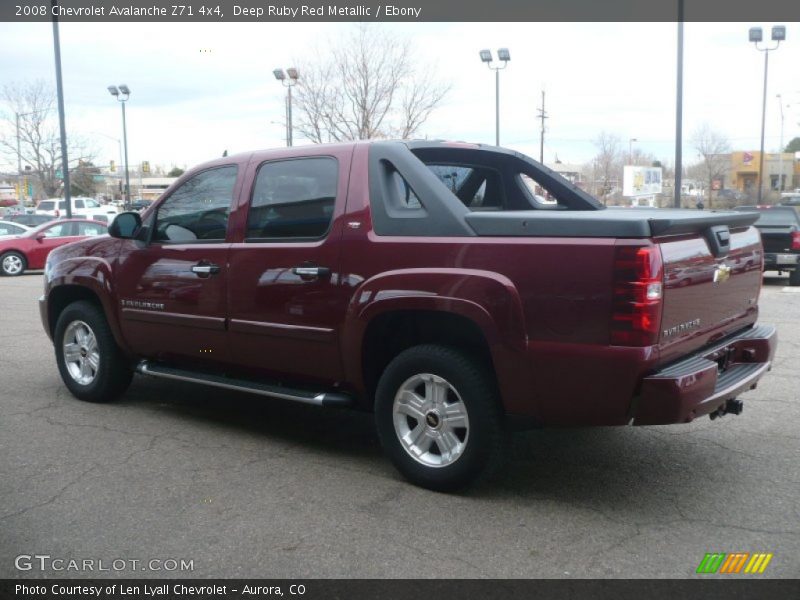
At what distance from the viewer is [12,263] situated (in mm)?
19969

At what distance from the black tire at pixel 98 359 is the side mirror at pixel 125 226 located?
80 centimetres

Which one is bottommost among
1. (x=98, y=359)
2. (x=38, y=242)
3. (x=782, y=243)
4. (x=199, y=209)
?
(x=98, y=359)

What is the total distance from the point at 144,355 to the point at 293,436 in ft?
4.57

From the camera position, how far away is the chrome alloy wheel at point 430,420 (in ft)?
14.3

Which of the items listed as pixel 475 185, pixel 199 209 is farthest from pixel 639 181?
pixel 199 209

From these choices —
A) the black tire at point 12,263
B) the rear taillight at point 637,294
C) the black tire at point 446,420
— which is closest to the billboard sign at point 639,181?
the black tire at point 12,263

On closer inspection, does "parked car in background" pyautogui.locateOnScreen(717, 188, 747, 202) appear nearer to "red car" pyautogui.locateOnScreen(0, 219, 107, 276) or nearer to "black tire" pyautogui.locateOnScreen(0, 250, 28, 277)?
"red car" pyautogui.locateOnScreen(0, 219, 107, 276)

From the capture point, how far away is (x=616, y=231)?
147 inches

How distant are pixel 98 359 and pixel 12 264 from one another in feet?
50.5

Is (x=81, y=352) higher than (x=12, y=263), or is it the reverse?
(x=81, y=352)

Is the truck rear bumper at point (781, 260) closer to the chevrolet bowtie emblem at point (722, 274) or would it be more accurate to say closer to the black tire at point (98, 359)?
the chevrolet bowtie emblem at point (722, 274)

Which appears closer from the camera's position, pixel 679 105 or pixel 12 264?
pixel 679 105

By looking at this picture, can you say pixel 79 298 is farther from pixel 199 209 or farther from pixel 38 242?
pixel 38 242
